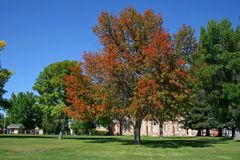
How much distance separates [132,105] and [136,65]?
3536 mm

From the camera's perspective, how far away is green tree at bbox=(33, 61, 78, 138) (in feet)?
165

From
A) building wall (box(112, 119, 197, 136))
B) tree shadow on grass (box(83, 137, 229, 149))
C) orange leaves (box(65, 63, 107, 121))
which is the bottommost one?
tree shadow on grass (box(83, 137, 229, 149))

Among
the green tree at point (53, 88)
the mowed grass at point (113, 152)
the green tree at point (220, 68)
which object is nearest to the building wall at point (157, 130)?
the green tree at point (53, 88)

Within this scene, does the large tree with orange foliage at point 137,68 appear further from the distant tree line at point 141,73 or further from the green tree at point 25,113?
the green tree at point 25,113

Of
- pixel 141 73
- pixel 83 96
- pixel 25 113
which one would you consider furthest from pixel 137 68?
pixel 25 113

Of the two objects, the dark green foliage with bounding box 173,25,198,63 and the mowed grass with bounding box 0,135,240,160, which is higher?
the dark green foliage with bounding box 173,25,198,63

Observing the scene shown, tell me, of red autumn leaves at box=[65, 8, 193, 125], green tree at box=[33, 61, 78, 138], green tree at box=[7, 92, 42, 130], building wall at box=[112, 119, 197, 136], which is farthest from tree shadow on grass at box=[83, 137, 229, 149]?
green tree at box=[7, 92, 42, 130]

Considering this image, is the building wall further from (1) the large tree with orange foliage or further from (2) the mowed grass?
(2) the mowed grass

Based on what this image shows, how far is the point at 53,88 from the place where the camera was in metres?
51.5

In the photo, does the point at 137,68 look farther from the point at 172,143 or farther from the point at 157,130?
the point at 157,130

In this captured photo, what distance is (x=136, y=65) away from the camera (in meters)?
31.2

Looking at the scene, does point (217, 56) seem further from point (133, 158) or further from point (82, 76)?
point (133, 158)

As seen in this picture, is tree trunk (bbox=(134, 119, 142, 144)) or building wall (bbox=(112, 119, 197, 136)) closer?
tree trunk (bbox=(134, 119, 142, 144))

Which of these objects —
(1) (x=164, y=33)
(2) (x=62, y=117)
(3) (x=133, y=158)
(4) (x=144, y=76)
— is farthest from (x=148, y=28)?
(2) (x=62, y=117)
